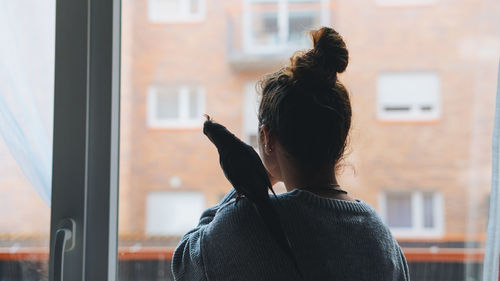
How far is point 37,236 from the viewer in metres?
0.99

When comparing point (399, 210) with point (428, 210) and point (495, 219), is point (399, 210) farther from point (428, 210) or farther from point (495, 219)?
point (495, 219)

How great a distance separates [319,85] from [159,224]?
0.64 meters

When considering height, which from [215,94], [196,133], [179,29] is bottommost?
[196,133]

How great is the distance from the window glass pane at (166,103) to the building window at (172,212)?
20 cm

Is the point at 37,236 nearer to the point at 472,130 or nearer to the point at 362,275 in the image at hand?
the point at 362,275

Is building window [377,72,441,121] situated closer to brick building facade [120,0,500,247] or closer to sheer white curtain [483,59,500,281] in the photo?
brick building facade [120,0,500,247]

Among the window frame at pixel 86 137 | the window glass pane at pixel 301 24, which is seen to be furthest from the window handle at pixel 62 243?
the window glass pane at pixel 301 24

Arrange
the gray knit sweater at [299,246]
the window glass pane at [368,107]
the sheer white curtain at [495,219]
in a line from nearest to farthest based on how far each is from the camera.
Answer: the gray knit sweater at [299,246] → the sheer white curtain at [495,219] → the window glass pane at [368,107]

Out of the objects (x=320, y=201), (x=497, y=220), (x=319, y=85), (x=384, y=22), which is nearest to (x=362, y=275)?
(x=320, y=201)

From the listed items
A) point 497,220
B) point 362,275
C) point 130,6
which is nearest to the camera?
point 362,275

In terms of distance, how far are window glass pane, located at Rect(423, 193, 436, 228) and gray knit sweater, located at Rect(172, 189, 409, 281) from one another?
0.48m

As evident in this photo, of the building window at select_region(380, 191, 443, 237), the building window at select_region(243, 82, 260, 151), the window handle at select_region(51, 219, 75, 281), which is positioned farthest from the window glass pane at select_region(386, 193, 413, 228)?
the window handle at select_region(51, 219, 75, 281)

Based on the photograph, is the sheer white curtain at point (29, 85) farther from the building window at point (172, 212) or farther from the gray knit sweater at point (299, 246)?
the gray knit sweater at point (299, 246)

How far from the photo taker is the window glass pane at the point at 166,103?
1.17 meters
